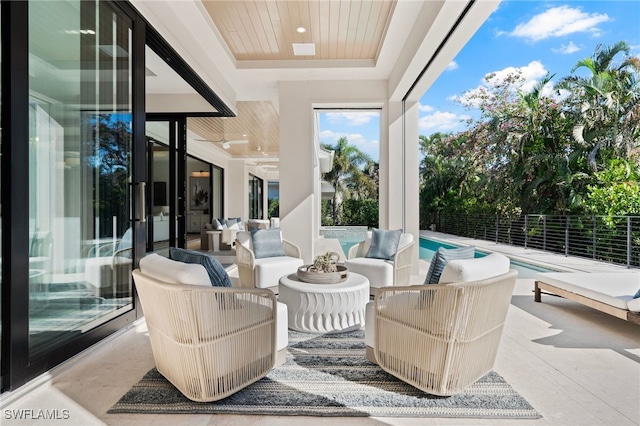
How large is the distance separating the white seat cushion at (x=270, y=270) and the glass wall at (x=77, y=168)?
1.26 m

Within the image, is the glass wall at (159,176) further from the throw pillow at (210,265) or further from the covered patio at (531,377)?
the throw pillow at (210,265)

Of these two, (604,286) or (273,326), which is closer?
(273,326)

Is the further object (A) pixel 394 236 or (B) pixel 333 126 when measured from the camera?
(B) pixel 333 126

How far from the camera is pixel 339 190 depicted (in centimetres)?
1563

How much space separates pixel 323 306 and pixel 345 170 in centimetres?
1359

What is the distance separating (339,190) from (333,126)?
2901 mm

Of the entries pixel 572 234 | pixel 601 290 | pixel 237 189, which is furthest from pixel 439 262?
pixel 237 189

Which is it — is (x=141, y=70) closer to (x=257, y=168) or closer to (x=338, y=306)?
(x=338, y=306)

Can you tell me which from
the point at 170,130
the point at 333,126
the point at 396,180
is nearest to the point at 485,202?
the point at 333,126

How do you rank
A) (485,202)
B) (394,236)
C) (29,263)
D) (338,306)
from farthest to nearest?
(485,202)
(394,236)
(338,306)
(29,263)

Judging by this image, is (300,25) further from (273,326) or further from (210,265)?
(273,326)

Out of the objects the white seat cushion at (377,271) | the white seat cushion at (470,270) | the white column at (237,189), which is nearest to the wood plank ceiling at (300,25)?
the white seat cushion at (377,271)

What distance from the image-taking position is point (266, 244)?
4246mm

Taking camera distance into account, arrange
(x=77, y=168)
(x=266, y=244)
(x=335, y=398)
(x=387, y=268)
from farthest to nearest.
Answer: (x=266, y=244), (x=387, y=268), (x=77, y=168), (x=335, y=398)
